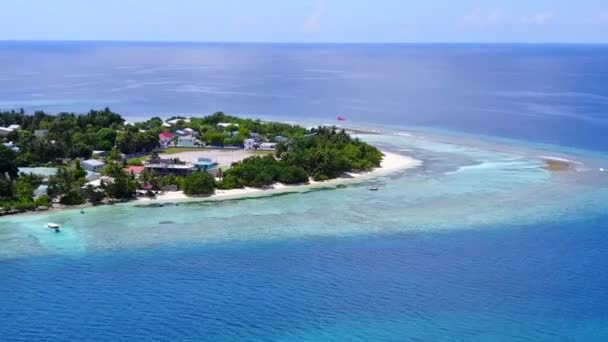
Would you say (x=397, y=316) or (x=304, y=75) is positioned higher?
(x=304, y=75)

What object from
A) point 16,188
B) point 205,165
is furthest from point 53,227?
point 205,165

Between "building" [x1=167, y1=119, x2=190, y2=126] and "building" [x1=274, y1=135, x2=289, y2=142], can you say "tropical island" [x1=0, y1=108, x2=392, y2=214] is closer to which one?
"building" [x1=274, y1=135, x2=289, y2=142]

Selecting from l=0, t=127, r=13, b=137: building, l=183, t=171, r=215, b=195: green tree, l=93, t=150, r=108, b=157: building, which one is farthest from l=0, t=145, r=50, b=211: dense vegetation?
l=0, t=127, r=13, b=137: building

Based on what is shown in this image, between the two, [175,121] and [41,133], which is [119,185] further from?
[175,121]

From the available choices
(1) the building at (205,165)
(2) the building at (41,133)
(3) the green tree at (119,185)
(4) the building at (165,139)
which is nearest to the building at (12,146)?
(2) the building at (41,133)

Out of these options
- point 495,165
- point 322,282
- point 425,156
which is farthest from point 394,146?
point 322,282

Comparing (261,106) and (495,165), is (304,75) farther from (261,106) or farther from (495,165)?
(495,165)
